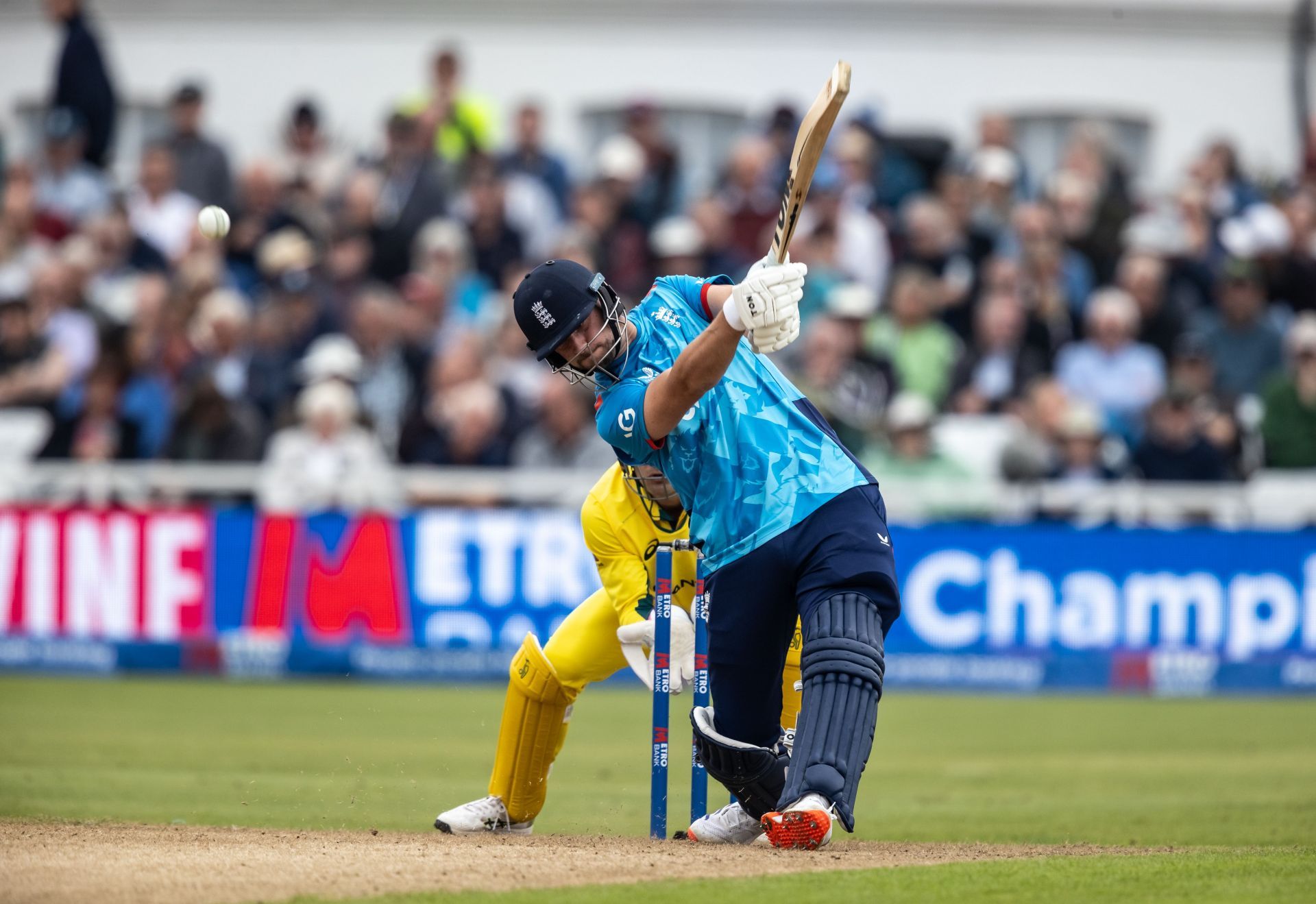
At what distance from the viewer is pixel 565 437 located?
16.6 meters

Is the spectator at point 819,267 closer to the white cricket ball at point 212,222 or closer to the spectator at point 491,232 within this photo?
the spectator at point 491,232

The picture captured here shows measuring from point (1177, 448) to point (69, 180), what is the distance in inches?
479

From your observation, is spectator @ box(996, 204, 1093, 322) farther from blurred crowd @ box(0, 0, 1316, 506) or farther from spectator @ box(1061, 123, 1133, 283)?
spectator @ box(1061, 123, 1133, 283)

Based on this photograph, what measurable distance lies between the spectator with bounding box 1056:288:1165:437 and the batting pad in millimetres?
9660

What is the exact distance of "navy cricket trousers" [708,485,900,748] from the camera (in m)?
7.33

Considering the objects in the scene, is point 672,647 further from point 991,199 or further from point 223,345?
point 991,199

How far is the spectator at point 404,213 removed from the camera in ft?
62.6

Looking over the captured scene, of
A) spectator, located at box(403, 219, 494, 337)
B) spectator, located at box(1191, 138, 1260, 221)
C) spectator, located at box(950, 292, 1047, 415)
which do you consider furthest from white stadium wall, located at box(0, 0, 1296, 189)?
spectator, located at box(950, 292, 1047, 415)

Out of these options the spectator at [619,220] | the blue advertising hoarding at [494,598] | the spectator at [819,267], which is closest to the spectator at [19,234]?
the blue advertising hoarding at [494,598]

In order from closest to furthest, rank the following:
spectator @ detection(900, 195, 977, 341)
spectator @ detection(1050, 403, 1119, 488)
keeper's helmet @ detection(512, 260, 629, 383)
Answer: keeper's helmet @ detection(512, 260, 629, 383) < spectator @ detection(1050, 403, 1119, 488) < spectator @ detection(900, 195, 977, 341)

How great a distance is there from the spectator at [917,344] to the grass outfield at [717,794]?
10.1 feet

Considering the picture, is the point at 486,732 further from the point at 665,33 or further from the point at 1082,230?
the point at 665,33

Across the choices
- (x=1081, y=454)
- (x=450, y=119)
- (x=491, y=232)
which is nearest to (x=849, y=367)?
(x=1081, y=454)

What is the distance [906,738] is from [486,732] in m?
2.99
